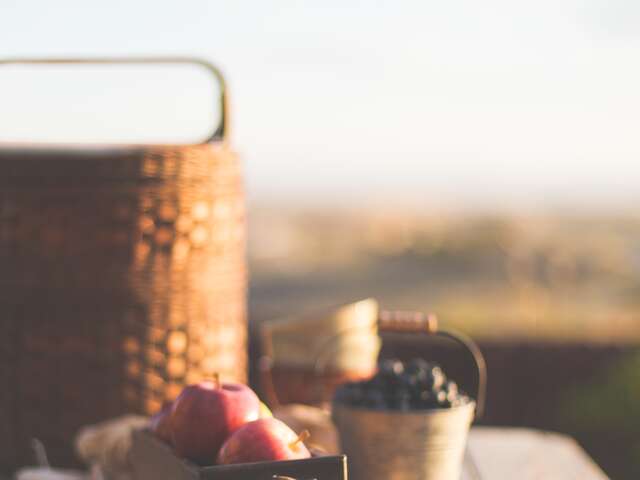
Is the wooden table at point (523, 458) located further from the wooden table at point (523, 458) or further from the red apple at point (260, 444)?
the red apple at point (260, 444)

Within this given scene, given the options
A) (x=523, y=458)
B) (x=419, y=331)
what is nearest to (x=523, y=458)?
(x=523, y=458)

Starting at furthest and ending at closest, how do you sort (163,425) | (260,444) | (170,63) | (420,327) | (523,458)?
(170,63) → (523,458) → (420,327) → (163,425) → (260,444)

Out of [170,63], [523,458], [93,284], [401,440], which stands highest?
[170,63]

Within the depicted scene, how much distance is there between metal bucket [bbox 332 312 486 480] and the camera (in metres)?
1.46

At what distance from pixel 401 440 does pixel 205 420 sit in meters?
0.32

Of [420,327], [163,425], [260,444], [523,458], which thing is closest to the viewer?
[260,444]

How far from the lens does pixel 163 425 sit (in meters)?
1.38

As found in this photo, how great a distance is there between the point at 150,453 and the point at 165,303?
65cm

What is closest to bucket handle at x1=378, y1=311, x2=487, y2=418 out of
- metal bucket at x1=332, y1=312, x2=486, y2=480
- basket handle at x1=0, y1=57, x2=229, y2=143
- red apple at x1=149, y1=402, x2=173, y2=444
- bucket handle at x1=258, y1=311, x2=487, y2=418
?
bucket handle at x1=258, y1=311, x2=487, y2=418

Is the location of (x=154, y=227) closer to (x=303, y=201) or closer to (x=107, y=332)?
(x=107, y=332)

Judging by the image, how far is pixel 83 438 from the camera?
5.81 ft

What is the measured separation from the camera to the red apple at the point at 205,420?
1303 millimetres

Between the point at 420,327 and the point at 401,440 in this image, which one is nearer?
the point at 401,440

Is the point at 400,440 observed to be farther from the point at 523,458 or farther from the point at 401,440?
the point at 523,458
